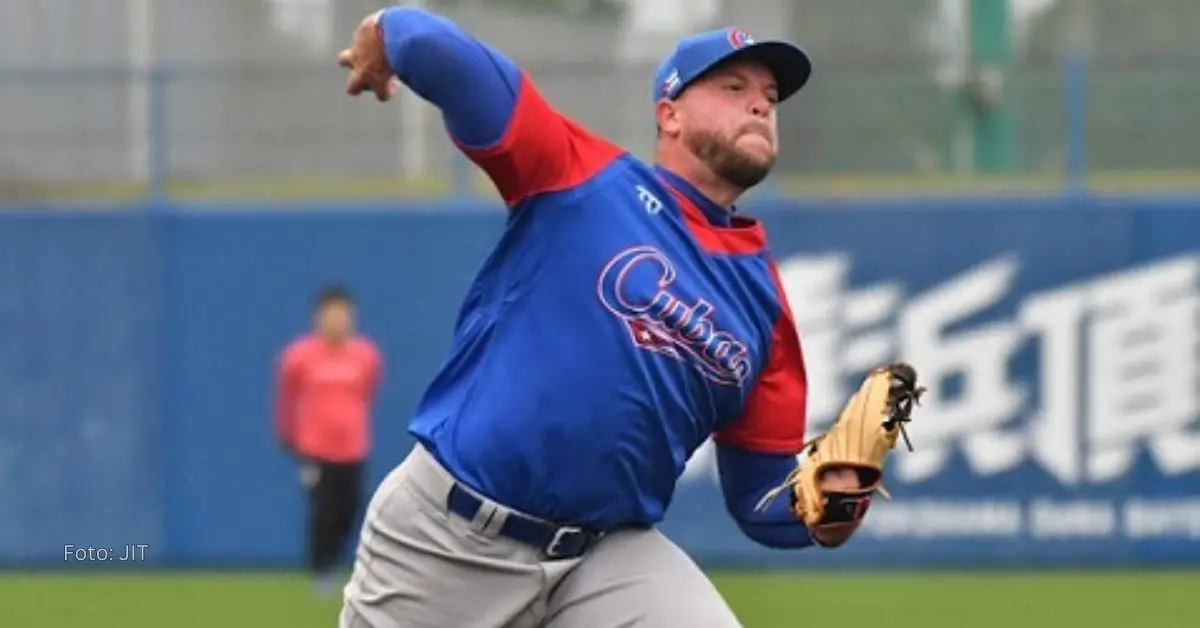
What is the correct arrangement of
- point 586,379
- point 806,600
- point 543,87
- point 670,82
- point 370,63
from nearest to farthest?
1. point 370,63
2. point 586,379
3. point 670,82
4. point 806,600
5. point 543,87

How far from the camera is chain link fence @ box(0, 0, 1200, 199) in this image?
16.7m

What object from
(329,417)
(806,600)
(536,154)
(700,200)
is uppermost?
(536,154)

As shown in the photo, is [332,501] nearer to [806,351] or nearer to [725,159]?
[806,351]

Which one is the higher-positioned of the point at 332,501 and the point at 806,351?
the point at 806,351

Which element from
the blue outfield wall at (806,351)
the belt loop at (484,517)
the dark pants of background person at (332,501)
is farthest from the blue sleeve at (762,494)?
the blue outfield wall at (806,351)

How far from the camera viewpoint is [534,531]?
5.47m

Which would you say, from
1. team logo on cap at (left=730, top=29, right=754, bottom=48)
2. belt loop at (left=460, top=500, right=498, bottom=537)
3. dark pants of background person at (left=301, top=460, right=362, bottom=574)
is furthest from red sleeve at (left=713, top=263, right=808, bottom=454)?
dark pants of background person at (left=301, top=460, right=362, bottom=574)

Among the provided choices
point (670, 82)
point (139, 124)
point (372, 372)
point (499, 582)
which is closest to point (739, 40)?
point (670, 82)

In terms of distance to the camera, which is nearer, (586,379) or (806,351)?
(586,379)

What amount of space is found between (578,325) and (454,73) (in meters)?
0.64

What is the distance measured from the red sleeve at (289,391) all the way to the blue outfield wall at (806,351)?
67.2 inches

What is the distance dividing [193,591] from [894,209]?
529 cm

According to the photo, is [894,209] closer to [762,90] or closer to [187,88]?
[187,88]

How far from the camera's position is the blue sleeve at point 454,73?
5156 mm
